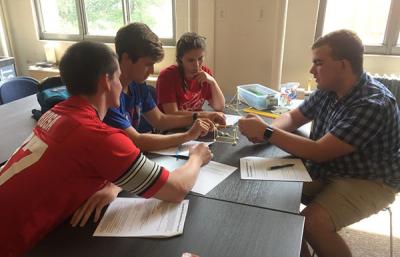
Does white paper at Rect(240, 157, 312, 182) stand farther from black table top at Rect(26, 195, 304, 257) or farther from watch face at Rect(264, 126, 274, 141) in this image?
black table top at Rect(26, 195, 304, 257)

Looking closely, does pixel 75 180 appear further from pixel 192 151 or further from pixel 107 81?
pixel 192 151

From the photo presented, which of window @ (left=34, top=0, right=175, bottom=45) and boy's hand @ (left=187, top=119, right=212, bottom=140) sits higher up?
window @ (left=34, top=0, right=175, bottom=45)

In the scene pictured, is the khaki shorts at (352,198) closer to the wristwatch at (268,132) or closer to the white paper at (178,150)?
the wristwatch at (268,132)

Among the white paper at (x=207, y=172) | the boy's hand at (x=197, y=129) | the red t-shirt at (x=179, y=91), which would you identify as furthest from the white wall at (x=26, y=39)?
the white paper at (x=207, y=172)

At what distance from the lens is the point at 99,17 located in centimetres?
401

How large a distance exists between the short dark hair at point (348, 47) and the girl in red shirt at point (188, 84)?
2.49 feet

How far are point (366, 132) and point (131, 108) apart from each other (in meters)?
1.17

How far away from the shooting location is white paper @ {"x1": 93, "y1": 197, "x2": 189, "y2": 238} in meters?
0.96

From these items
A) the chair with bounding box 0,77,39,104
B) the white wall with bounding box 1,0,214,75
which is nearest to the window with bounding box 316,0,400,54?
the white wall with bounding box 1,0,214,75

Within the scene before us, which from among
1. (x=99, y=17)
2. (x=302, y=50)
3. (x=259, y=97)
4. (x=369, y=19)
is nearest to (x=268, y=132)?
(x=259, y=97)

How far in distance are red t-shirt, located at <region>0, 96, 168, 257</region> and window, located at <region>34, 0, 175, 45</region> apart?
2.97 m

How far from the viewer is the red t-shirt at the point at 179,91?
2.10 meters

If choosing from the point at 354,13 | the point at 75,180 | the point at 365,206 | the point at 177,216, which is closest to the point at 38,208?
the point at 75,180

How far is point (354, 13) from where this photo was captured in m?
2.98
